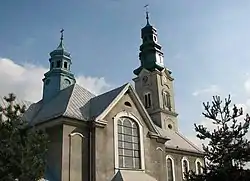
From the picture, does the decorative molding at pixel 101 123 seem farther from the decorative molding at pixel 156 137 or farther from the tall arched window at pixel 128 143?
the decorative molding at pixel 156 137

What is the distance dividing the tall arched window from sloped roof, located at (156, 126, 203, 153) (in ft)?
24.3

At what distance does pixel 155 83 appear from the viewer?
4059 centimetres

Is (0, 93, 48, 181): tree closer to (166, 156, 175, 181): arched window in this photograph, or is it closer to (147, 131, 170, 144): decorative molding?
(147, 131, 170, 144): decorative molding

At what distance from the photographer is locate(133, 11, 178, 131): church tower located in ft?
129

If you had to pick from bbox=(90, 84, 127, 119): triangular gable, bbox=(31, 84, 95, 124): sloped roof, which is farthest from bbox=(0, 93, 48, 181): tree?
bbox=(90, 84, 127, 119): triangular gable

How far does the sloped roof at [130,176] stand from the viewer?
868 inches

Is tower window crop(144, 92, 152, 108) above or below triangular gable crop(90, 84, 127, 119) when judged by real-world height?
above

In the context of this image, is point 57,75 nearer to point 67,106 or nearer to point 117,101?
point 67,106

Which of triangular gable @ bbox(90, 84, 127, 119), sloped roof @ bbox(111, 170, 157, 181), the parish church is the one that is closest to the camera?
the parish church

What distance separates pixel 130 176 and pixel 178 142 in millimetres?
13279

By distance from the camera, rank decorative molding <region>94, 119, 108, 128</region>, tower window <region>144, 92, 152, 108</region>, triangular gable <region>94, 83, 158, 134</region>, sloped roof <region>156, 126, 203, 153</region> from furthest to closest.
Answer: tower window <region>144, 92, 152, 108</region> → sloped roof <region>156, 126, 203, 153</region> → triangular gable <region>94, 83, 158, 134</region> → decorative molding <region>94, 119, 108, 128</region>

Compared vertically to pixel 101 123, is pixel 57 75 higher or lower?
higher

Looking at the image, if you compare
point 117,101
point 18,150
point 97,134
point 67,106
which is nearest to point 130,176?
point 97,134

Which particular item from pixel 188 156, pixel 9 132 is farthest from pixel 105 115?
pixel 188 156
